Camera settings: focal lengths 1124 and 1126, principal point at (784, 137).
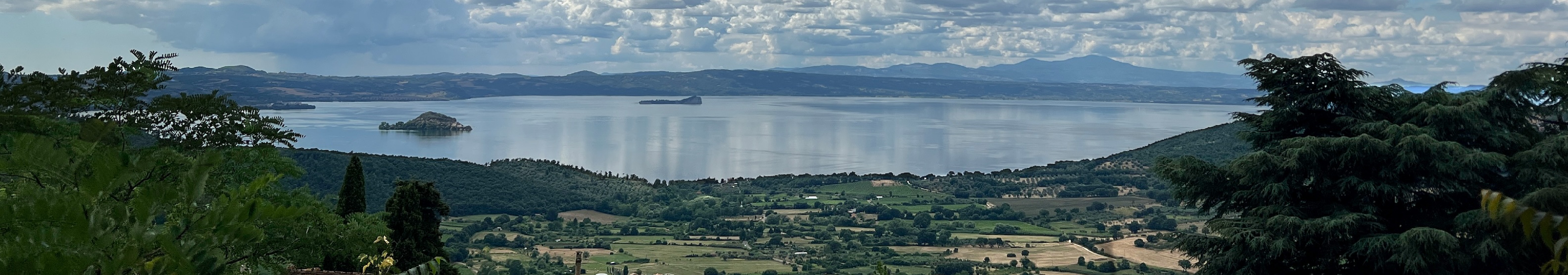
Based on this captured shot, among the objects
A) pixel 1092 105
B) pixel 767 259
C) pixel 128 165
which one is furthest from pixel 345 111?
pixel 128 165

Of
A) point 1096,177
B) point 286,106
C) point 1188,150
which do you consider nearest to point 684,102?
point 286,106

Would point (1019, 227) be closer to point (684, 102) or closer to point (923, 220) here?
point (923, 220)

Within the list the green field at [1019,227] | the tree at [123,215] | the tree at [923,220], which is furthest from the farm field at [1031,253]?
the tree at [123,215]

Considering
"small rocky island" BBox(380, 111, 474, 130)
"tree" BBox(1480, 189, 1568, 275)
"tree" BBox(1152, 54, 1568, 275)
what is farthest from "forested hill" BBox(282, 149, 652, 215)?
"small rocky island" BBox(380, 111, 474, 130)

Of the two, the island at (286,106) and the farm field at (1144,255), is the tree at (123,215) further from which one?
the island at (286,106)

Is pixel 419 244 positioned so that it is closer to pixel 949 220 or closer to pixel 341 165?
pixel 341 165

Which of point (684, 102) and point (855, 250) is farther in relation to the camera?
point (684, 102)

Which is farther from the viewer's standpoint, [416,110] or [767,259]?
[416,110]
